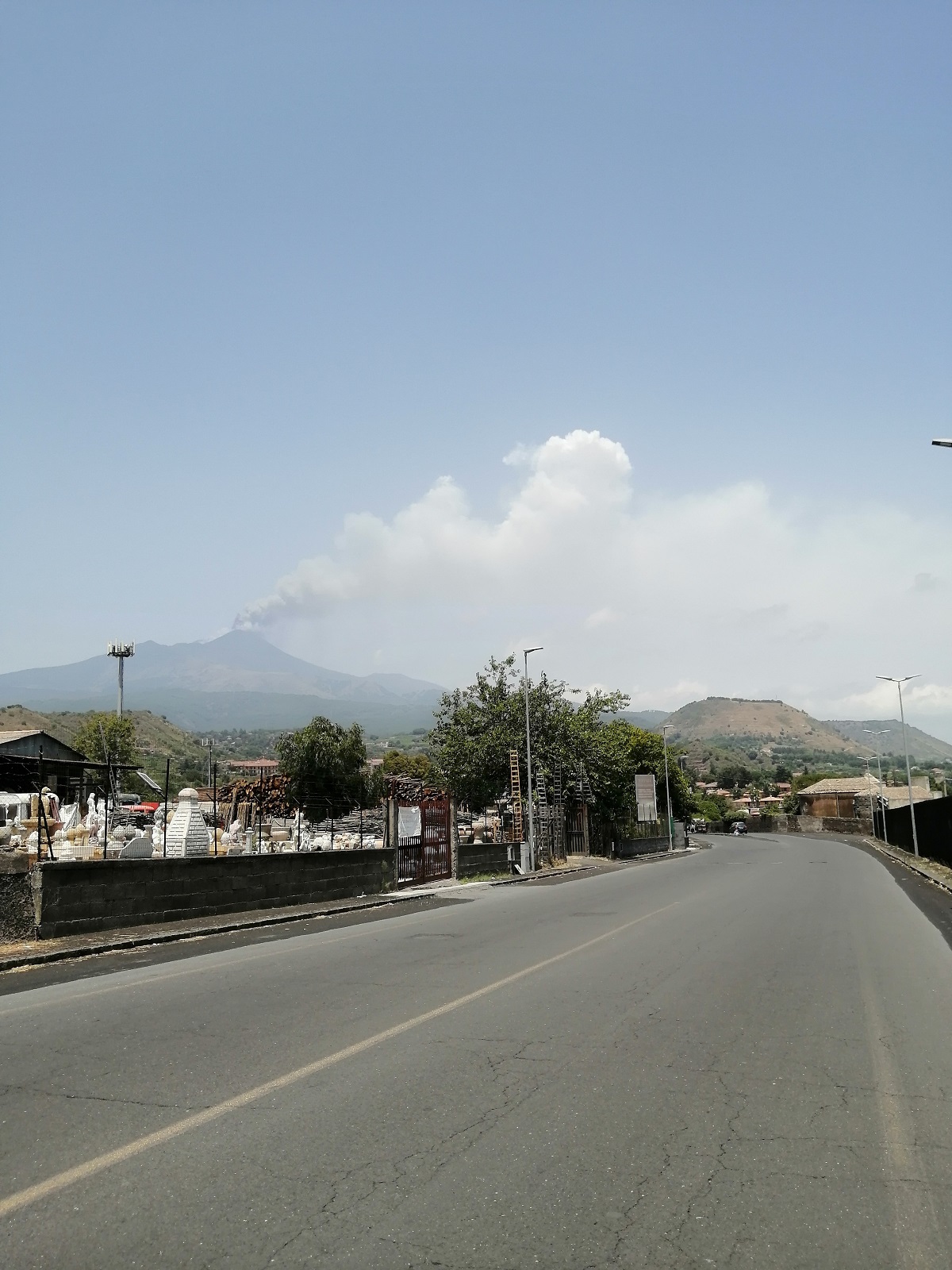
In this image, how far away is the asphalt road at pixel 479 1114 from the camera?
4.33 meters

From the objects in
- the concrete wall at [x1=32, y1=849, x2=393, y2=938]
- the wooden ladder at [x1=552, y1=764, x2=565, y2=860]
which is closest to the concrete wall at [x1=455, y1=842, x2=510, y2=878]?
the concrete wall at [x1=32, y1=849, x2=393, y2=938]

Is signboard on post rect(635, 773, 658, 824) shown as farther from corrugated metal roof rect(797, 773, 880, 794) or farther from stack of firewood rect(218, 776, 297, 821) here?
corrugated metal roof rect(797, 773, 880, 794)

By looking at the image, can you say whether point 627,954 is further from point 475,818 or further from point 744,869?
point 475,818

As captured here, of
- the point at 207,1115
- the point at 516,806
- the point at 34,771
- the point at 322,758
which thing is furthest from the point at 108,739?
the point at 207,1115

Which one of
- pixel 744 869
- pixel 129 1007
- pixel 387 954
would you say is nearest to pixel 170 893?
pixel 387 954

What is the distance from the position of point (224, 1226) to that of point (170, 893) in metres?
13.9

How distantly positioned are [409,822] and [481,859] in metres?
4.73

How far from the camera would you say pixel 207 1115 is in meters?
5.98

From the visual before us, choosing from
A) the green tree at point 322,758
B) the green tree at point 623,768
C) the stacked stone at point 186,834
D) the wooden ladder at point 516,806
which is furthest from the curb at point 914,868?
the green tree at point 322,758

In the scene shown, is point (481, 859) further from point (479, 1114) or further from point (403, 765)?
point (403, 765)

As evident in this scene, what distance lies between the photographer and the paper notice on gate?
29.3 meters

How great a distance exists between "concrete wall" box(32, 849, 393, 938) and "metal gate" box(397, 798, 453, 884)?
2725mm

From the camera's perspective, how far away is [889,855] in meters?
51.8

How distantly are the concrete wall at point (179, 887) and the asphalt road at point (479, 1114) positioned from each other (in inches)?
110
